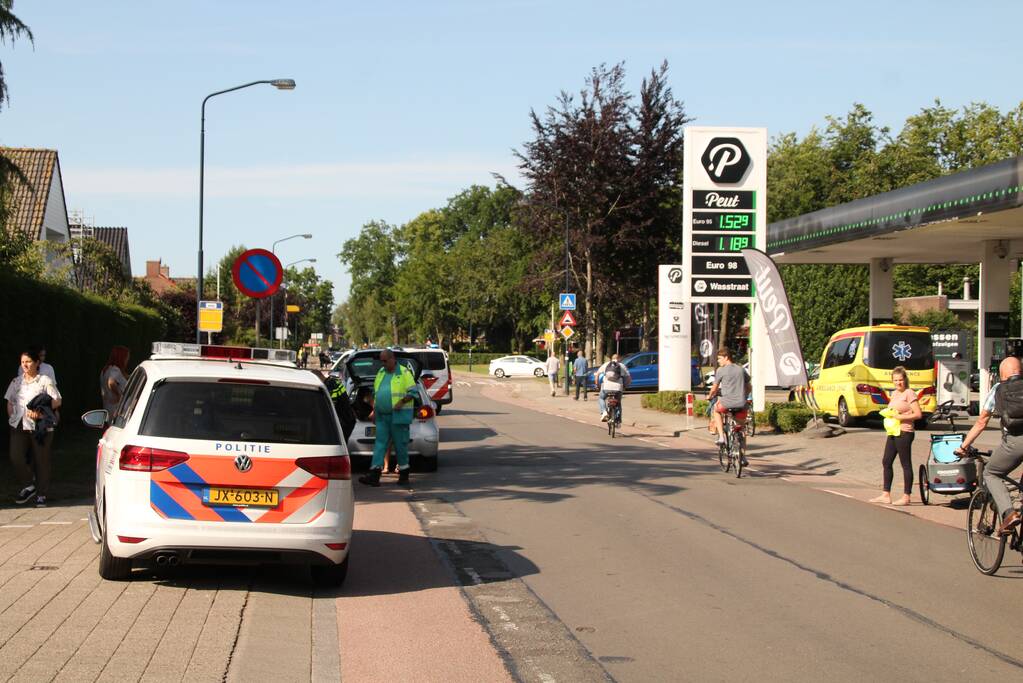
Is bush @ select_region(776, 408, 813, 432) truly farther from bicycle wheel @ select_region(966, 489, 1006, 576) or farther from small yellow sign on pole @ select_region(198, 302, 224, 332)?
bicycle wheel @ select_region(966, 489, 1006, 576)

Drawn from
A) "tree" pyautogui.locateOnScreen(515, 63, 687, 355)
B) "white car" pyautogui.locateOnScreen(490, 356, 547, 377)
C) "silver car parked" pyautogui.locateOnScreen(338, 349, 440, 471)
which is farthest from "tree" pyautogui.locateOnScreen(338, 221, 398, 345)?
"silver car parked" pyautogui.locateOnScreen(338, 349, 440, 471)

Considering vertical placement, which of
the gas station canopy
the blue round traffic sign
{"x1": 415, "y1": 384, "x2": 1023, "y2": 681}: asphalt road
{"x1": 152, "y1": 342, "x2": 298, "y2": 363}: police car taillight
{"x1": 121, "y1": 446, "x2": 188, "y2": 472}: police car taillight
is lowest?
{"x1": 415, "y1": 384, "x2": 1023, "y2": 681}: asphalt road

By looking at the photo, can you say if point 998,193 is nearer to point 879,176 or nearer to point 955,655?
point 955,655

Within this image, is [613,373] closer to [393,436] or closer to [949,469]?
[393,436]

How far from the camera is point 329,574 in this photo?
815cm

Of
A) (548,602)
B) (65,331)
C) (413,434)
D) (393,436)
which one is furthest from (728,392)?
(65,331)

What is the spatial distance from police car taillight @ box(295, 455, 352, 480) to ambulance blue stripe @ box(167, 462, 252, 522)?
22.3 inches

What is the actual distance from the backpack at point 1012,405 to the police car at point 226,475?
5.42m

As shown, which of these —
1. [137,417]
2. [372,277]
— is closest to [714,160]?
[137,417]

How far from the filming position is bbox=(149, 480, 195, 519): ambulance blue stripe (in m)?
7.54

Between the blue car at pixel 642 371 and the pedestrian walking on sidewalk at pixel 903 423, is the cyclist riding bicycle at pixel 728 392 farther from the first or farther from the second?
the blue car at pixel 642 371

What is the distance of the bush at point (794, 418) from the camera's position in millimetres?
23328

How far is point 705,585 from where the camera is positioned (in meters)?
8.63

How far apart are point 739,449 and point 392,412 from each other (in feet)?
17.8
